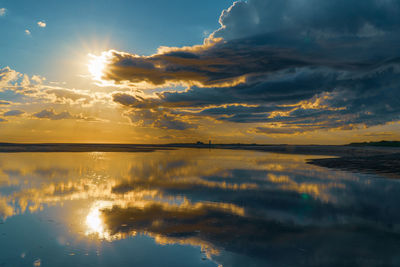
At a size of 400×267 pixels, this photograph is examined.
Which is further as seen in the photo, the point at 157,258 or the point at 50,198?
the point at 50,198

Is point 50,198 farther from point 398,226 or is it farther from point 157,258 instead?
point 398,226

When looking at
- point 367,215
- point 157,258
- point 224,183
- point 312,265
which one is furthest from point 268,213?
point 224,183

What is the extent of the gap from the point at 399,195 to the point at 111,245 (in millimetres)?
20100

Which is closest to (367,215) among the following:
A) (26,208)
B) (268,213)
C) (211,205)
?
(268,213)

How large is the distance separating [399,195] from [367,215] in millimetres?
7327

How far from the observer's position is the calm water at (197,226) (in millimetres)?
9461

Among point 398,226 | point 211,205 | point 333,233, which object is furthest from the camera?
point 211,205

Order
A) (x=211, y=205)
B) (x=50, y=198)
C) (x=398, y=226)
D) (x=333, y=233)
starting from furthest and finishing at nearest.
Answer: (x=50, y=198)
(x=211, y=205)
(x=398, y=226)
(x=333, y=233)

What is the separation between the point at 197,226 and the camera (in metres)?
12.9

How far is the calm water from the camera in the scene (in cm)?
946

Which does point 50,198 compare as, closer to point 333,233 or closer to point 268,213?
point 268,213

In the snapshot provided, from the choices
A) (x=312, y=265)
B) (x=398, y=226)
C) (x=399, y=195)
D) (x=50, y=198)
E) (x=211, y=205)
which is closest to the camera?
(x=312, y=265)

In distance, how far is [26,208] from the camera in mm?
15922

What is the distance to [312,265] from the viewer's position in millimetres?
8906
